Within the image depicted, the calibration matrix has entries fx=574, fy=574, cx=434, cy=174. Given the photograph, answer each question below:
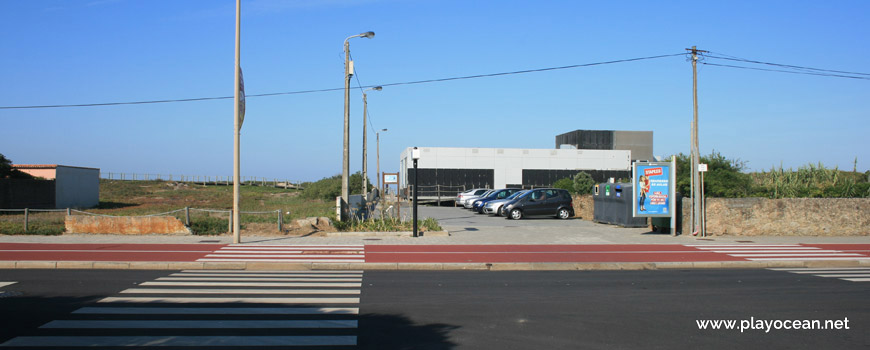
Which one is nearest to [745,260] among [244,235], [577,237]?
[577,237]

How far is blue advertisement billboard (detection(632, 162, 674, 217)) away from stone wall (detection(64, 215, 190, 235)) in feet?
49.8

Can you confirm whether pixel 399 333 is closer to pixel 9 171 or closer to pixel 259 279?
pixel 259 279

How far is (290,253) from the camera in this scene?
14.3 meters

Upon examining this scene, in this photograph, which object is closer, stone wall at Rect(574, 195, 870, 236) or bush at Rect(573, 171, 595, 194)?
stone wall at Rect(574, 195, 870, 236)

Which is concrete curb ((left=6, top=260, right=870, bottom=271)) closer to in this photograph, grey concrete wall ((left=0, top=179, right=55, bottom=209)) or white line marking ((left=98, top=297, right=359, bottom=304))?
white line marking ((left=98, top=297, right=359, bottom=304))

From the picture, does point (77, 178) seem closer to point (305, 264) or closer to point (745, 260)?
point (305, 264)

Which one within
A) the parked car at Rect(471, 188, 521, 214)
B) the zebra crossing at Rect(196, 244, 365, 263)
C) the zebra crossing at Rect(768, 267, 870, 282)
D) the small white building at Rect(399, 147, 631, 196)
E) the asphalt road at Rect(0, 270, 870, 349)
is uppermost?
the small white building at Rect(399, 147, 631, 196)

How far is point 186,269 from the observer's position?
39.9 feet

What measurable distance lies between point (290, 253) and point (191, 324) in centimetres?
732

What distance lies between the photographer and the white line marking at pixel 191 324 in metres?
6.84

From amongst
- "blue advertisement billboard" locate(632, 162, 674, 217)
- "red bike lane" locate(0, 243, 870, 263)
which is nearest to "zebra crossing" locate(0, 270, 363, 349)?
"red bike lane" locate(0, 243, 870, 263)

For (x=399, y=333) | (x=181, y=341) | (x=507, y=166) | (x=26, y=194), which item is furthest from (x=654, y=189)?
(x=507, y=166)

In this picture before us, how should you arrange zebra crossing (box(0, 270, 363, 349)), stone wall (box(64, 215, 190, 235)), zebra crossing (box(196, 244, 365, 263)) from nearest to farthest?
zebra crossing (box(0, 270, 363, 349)) → zebra crossing (box(196, 244, 365, 263)) → stone wall (box(64, 215, 190, 235))

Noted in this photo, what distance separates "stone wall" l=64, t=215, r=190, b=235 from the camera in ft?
60.5
